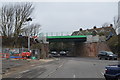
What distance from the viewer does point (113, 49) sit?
62312 mm

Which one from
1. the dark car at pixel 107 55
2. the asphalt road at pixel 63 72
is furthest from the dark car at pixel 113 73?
the dark car at pixel 107 55

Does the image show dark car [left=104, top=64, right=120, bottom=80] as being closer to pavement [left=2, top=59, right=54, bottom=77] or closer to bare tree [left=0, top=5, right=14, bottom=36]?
pavement [left=2, top=59, right=54, bottom=77]

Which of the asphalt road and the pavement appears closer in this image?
the asphalt road

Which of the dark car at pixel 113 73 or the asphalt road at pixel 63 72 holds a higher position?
the dark car at pixel 113 73

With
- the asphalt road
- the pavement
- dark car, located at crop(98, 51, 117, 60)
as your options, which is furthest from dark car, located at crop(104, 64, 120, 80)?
dark car, located at crop(98, 51, 117, 60)

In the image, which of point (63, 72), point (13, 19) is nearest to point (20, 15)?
point (13, 19)

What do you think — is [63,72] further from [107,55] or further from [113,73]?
[107,55]

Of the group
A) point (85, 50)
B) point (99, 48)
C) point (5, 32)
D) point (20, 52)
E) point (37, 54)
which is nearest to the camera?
point (20, 52)

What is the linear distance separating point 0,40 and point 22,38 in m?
17.4

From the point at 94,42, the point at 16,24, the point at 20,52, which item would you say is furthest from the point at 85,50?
the point at 20,52

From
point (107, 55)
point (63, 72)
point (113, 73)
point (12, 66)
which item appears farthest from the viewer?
point (107, 55)

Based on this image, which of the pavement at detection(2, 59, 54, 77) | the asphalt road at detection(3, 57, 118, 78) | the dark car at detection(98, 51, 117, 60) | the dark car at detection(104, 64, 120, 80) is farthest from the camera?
the dark car at detection(98, 51, 117, 60)

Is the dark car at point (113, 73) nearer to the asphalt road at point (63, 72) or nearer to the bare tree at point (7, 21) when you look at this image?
the asphalt road at point (63, 72)

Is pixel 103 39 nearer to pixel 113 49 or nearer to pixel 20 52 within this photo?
pixel 113 49
